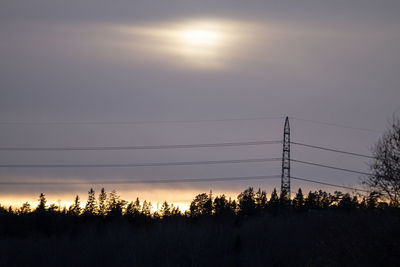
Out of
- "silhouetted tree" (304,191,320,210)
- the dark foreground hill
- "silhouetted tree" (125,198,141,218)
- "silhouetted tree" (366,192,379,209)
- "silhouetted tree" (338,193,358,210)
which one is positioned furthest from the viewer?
"silhouetted tree" (125,198,141,218)

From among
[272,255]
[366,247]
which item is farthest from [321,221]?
[366,247]

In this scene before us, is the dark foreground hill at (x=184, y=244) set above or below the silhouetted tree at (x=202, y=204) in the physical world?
below

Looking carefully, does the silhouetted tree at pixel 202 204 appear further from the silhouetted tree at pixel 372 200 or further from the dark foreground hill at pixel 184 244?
the silhouetted tree at pixel 372 200

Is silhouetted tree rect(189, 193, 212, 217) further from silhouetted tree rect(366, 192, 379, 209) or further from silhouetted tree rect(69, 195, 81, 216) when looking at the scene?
silhouetted tree rect(366, 192, 379, 209)

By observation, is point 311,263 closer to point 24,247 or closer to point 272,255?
point 272,255

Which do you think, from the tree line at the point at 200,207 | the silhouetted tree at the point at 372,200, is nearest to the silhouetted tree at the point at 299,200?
the tree line at the point at 200,207

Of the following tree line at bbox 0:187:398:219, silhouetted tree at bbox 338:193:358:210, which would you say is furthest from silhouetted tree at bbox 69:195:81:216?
silhouetted tree at bbox 338:193:358:210

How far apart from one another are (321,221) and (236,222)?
51.3ft

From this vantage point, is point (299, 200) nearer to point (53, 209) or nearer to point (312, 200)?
point (312, 200)

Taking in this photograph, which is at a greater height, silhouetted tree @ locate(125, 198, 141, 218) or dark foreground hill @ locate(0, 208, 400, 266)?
silhouetted tree @ locate(125, 198, 141, 218)

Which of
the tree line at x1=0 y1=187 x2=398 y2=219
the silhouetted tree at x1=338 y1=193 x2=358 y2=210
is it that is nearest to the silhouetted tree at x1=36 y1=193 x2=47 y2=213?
the tree line at x1=0 y1=187 x2=398 y2=219

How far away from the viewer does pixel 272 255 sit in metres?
58.1

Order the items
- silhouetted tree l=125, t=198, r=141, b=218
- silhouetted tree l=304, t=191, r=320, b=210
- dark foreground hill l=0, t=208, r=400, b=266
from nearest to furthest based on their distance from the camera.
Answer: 1. dark foreground hill l=0, t=208, r=400, b=266
2. silhouetted tree l=304, t=191, r=320, b=210
3. silhouetted tree l=125, t=198, r=141, b=218

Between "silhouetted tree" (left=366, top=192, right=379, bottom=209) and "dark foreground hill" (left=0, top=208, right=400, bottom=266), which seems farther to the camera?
"dark foreground hill" (left=0, top=208, right=400, bottom=266)
